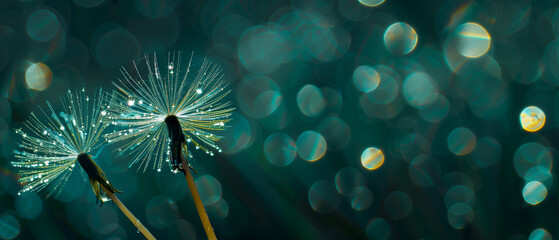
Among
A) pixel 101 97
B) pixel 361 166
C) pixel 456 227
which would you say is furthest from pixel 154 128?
pixel 456 227

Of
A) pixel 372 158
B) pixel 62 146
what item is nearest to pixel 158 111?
pixel 62 146

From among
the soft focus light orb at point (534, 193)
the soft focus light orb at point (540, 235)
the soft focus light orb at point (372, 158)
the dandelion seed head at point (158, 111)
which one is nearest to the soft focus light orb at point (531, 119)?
the soft focus light orb at point (534, 193)

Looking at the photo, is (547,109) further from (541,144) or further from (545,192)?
(545,192)

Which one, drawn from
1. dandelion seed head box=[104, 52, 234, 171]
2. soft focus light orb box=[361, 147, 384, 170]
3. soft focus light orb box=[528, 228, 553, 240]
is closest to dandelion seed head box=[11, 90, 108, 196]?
dandelion seed head box=[104, 52, 234, 171]

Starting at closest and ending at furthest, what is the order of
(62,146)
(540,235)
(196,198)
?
(196,198) → (62,146) → (540,235)

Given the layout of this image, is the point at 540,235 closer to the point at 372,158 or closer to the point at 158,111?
the point at 372,158

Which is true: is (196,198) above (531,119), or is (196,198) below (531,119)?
above
